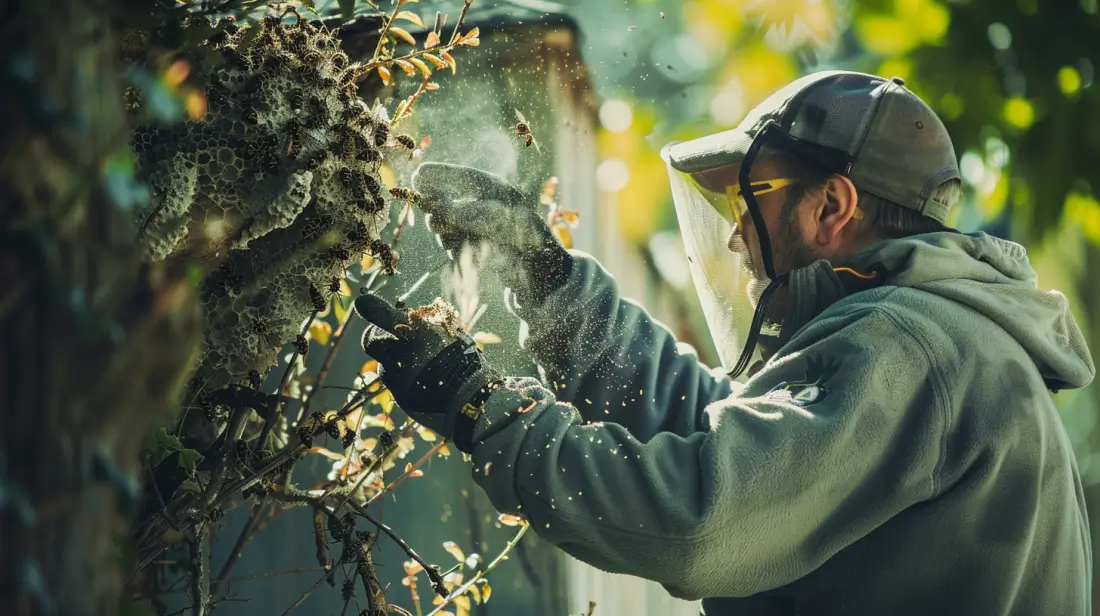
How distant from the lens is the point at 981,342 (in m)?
1.76

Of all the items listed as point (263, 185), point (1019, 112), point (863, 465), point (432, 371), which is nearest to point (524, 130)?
point (432, 371)

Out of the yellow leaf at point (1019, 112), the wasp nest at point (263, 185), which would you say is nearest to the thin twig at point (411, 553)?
the wasp nest at point (263, 185)

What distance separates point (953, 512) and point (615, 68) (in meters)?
1.19

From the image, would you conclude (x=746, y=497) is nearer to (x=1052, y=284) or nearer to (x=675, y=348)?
(x=675, y=348)

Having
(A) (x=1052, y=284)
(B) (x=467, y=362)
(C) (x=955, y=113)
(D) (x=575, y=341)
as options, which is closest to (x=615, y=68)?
(D) (x=575, y=341)

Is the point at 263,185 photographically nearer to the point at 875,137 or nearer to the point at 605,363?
the point at 605,363

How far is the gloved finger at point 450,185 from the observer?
1.97 metres

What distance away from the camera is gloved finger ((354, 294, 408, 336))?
1693 millimetres

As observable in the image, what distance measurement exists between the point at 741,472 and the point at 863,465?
23 cm

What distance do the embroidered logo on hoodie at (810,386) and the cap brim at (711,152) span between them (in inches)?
23.1

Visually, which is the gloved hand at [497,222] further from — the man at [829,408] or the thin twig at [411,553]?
the thin twig at [411,553]

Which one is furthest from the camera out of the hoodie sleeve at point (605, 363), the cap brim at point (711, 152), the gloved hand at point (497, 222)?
the hoodie sleeve at point (605, 363)

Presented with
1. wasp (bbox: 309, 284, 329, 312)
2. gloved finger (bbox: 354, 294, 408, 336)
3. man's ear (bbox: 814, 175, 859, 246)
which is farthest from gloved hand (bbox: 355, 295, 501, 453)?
man's ear (bbox: 814, 175, 859, 246)

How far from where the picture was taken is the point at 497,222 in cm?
210
